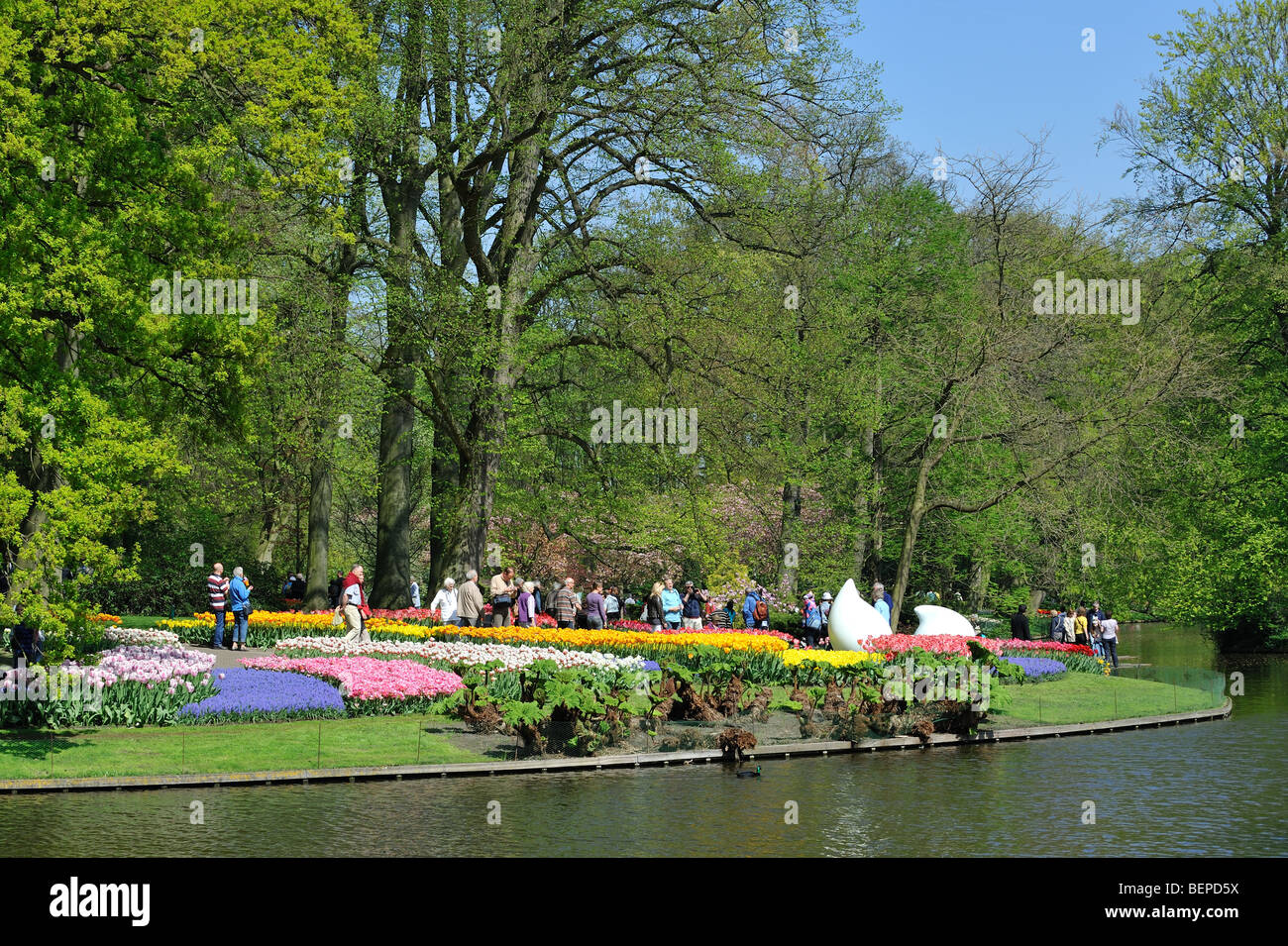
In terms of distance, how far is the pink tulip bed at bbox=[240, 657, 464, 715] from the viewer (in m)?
18.6

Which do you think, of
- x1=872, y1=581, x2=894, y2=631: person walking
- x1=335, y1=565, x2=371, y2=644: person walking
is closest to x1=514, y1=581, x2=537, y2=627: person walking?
x1=335, y1=565, x2=371, y2=644: person walking

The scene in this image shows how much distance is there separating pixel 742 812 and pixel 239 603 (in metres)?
15.7

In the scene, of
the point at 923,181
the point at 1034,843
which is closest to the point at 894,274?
the point at 923,181

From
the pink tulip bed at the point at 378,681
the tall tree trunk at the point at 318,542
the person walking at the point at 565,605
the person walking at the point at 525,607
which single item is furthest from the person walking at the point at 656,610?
the pink tulip bed at the point at 378,681

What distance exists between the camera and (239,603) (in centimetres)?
2586

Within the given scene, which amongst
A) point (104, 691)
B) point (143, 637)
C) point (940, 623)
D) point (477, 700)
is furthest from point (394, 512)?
point (104, 691)

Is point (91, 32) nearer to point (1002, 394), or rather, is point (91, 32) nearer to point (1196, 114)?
point (1002, 394)

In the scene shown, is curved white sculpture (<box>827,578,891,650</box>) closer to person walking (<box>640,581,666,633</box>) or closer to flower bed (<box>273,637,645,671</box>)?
person walking (<box>640,581,666,633</box>)

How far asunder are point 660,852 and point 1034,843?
3.59 m

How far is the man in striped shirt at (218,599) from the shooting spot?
1016 inches

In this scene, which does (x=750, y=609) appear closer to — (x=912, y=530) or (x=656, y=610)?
(x=912, y=530)

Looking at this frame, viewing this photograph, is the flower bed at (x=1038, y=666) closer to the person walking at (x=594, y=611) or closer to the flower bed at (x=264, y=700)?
the person walking at (x=594, y=611)

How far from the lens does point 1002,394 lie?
34906 mm

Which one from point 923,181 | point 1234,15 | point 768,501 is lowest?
point 768,501
